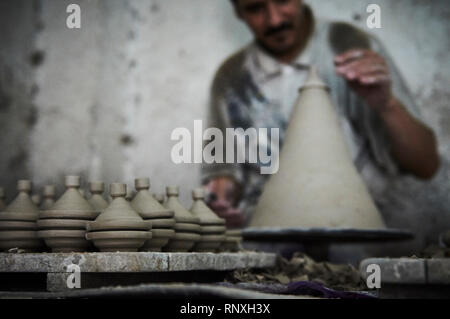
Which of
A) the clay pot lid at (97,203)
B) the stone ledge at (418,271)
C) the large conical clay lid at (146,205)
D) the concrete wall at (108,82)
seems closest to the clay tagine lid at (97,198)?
the clay pot lid at (97,203)

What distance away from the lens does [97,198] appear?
2379 millimetres

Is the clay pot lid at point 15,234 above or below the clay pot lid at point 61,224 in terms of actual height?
below

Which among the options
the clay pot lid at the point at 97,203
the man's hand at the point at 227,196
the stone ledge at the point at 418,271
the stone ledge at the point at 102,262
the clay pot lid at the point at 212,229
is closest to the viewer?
the stone ledge at the point at 418,271

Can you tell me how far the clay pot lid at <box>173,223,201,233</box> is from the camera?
7.68 feet

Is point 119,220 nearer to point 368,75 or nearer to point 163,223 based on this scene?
point 163,223

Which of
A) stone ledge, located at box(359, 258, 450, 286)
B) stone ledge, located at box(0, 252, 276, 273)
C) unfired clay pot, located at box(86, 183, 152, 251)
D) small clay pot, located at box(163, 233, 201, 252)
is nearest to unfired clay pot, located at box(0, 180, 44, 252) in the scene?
stone ledge, located at box(0, 252, 276, 273)

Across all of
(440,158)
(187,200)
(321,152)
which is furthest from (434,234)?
(187,200)

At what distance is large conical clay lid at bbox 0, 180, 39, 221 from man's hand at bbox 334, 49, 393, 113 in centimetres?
230

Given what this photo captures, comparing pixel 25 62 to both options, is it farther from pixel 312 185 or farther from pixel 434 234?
pixel 434 234

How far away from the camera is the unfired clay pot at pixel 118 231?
1.97m

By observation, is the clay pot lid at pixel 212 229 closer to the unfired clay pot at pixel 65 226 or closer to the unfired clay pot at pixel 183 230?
the unfired clay pot at pixel 183 230

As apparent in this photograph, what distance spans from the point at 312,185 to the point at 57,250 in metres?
1.53

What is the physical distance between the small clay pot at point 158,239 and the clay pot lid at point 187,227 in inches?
4.2
